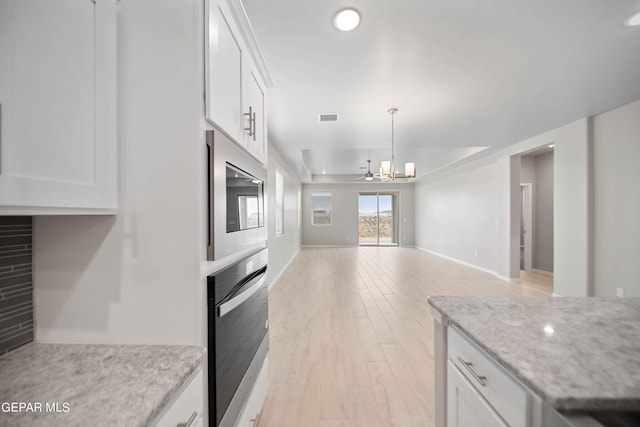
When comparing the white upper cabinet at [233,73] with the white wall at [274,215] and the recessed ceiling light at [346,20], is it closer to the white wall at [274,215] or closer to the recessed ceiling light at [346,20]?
the recessed ceiling light at [346,20]

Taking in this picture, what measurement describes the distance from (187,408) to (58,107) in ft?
2.89

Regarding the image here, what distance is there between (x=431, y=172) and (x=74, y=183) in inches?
328

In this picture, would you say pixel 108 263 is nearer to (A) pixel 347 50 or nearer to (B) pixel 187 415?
(B) pixel 187 415

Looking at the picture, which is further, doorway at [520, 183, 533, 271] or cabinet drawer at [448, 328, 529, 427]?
doorway at [520, 183, 533, 271]

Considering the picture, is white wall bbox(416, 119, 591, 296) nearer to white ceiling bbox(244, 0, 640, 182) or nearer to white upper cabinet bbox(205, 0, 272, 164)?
white ceiling bbox(244, 0, 640, 182)

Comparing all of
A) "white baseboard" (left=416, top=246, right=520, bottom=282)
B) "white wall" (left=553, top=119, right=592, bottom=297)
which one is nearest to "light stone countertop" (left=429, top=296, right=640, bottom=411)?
"white wall" (left=553, top=119, right=592, bottom=297)

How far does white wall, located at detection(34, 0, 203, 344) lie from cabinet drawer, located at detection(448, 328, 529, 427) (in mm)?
945

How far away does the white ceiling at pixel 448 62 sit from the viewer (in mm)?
1647

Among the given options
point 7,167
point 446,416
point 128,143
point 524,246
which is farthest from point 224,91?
point 524,246

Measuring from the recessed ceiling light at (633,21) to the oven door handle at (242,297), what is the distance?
2.89m

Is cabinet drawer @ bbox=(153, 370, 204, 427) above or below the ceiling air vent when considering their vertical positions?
below

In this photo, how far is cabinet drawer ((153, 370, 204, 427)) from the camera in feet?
2.15

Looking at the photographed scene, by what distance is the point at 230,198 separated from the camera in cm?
109

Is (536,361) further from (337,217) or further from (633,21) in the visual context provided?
(337,217)
